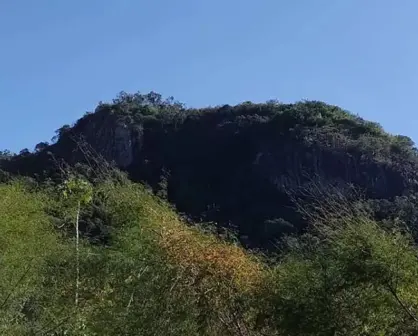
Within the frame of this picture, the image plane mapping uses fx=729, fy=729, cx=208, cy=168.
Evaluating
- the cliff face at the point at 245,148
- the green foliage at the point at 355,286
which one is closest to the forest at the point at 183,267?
the green foliage at the point at 355,286

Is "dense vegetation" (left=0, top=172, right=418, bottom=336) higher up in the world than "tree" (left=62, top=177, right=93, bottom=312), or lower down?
lower down

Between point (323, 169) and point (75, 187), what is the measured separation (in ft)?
72.8

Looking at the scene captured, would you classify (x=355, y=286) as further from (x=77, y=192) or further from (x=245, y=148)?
(x=245, y=148)

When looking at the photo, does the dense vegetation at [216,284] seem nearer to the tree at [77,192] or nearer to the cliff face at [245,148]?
the tree at [77,192]

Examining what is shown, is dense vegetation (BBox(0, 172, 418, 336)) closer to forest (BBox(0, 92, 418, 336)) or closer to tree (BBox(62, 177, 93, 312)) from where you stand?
forest (BBox(0, 92, 418, 336))

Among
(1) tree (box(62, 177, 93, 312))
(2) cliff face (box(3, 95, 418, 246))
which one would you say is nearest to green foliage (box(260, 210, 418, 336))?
(1) tree (box(62, 177, 93, 312))

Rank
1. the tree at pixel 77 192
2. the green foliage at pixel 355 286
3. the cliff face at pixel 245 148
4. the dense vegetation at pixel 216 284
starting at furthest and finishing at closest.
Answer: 1. the cliff face at pixel 245 148
2. the tree at pixel 77 192
3. the dense vegetation at pixel 216 284
4. the green foliage at pixel 355 286

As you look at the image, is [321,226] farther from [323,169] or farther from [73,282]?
[323,169]

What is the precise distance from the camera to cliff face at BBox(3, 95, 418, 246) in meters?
28.9

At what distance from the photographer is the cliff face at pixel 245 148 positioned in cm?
2888

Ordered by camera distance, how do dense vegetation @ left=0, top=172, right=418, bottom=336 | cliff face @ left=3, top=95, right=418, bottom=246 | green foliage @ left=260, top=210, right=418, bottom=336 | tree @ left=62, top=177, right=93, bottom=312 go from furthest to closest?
cliff face @ left=3, top=95, right=418, bottom=246 → tree @ left=62, top=177, right=93, bottom=312 → dense vegetation @ left=0, top=172, right=418, bottom=336 → green foliage @ left=260, top=210, right=418, bottom=336

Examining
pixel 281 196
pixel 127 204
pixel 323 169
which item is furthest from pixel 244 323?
pixel 323 169

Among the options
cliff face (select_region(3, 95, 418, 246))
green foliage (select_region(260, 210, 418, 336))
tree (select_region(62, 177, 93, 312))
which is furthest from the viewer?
cliff face (select_region(3, 95, 418, 246))

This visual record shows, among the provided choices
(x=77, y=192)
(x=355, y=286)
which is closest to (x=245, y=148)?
(x=77, y=192)
